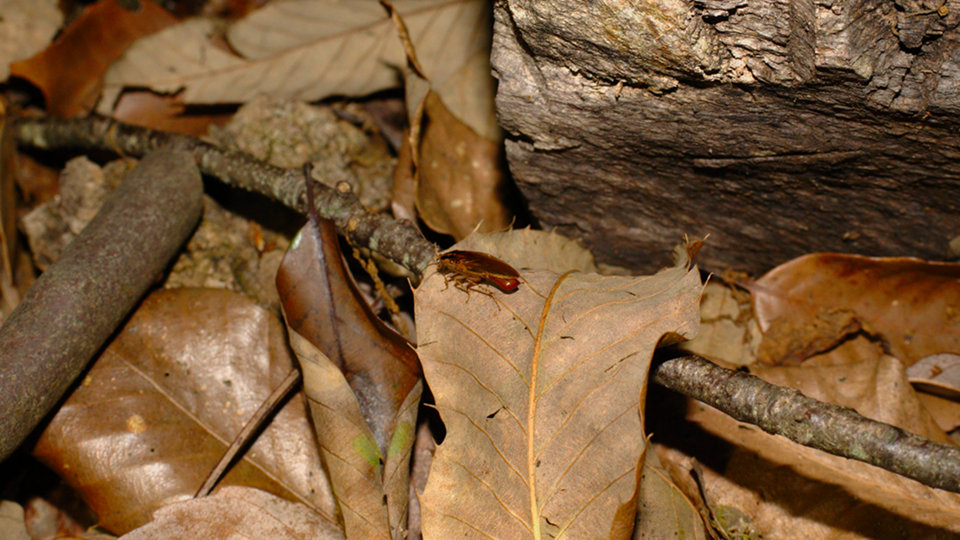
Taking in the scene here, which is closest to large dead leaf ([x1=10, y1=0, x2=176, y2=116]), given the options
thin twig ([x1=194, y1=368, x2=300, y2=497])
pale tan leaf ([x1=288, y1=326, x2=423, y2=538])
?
thin twig ([x1=194, y1=368, x2=300, y2=497])

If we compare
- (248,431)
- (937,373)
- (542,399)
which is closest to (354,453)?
(248,431)

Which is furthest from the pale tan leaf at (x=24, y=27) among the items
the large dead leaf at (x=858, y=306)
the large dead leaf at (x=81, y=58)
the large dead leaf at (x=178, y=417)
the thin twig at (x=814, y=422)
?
the large dead leaf at (x=858, y=306)

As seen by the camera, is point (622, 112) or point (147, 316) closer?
point (622, 112)

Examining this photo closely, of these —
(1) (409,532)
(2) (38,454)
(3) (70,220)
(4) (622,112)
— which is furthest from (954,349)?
(3) (70,220)

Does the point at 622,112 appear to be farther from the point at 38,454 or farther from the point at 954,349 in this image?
the point at 38,454

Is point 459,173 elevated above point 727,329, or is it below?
above

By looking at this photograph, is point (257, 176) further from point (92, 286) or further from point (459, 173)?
point (459, 173)
